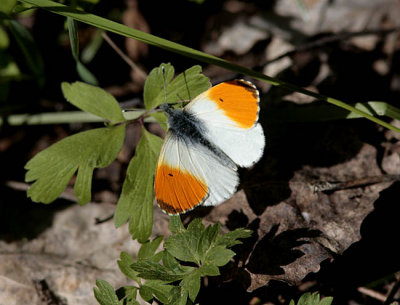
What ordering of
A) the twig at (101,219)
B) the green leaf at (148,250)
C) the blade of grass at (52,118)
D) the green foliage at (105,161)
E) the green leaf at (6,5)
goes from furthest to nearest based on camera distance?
the blade of grass at (52,118)
the twig at (101,219)
the green leaf at (6,5)
the green foliage at (105,161)
the green leaf at (148,250)

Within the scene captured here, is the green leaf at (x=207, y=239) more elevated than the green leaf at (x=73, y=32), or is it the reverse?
the green leaf at (x=73, y=32)

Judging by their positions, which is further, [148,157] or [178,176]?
[148,157]

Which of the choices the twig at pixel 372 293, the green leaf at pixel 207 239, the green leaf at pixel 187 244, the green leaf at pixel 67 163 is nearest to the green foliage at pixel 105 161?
the green leaf at pixel 67 163

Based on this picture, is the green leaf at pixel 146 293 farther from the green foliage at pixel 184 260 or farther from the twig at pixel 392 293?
the twig at pixel 392 293

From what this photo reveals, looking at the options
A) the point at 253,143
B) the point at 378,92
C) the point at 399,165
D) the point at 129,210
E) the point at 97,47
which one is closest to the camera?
the point at 253,143

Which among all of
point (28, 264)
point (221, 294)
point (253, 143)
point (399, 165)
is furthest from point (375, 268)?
point (28, 264)

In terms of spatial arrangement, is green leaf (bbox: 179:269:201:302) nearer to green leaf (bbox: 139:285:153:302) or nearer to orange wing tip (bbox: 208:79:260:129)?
green leaf (bbox: 139:285:153:302)

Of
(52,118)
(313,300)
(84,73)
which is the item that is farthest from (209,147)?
(52,118)

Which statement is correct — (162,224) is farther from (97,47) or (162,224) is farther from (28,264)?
(97,47)
